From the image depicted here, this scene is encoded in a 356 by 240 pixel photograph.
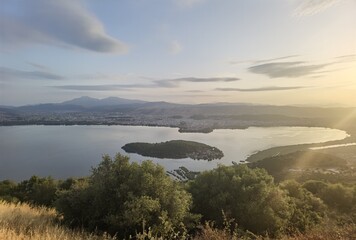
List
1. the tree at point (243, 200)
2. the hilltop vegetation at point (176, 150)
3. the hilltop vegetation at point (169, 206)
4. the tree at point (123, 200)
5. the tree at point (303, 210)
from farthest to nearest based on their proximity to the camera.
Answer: the hilltop vegetation at point (176, 150) → the tree at point (303, 210) → the tree at point (243, 200) → the tree at point (123, 200) → the hilltop vegetation at point (169, 206)

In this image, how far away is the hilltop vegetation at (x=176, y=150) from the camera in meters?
108

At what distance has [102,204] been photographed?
11.1m

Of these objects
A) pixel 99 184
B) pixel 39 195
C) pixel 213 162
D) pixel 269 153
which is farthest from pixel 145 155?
pixel 99 184

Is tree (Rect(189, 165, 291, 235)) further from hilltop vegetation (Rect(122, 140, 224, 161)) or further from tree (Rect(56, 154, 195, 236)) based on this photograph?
hilltop vegetation (Rect(122, 140, 224, 161))

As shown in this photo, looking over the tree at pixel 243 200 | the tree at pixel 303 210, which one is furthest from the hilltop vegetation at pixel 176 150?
the tree at pixel 243 200

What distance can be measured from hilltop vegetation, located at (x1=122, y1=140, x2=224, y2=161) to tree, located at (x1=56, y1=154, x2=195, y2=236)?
92030 mm

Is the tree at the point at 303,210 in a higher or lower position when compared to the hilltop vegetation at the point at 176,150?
higher

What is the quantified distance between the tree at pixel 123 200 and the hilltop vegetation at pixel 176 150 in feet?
302

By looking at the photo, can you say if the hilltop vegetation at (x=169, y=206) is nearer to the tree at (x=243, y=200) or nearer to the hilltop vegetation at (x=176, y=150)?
the tree at (x=243, y=200)

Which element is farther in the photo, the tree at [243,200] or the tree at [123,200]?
the tree at [243,200]

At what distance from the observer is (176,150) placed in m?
113

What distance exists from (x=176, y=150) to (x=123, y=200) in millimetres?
102517

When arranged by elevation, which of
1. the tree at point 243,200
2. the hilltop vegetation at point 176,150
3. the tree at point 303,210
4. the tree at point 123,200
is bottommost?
the hilltop vegetation at point 176,150

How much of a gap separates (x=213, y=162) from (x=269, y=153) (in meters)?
20.9
